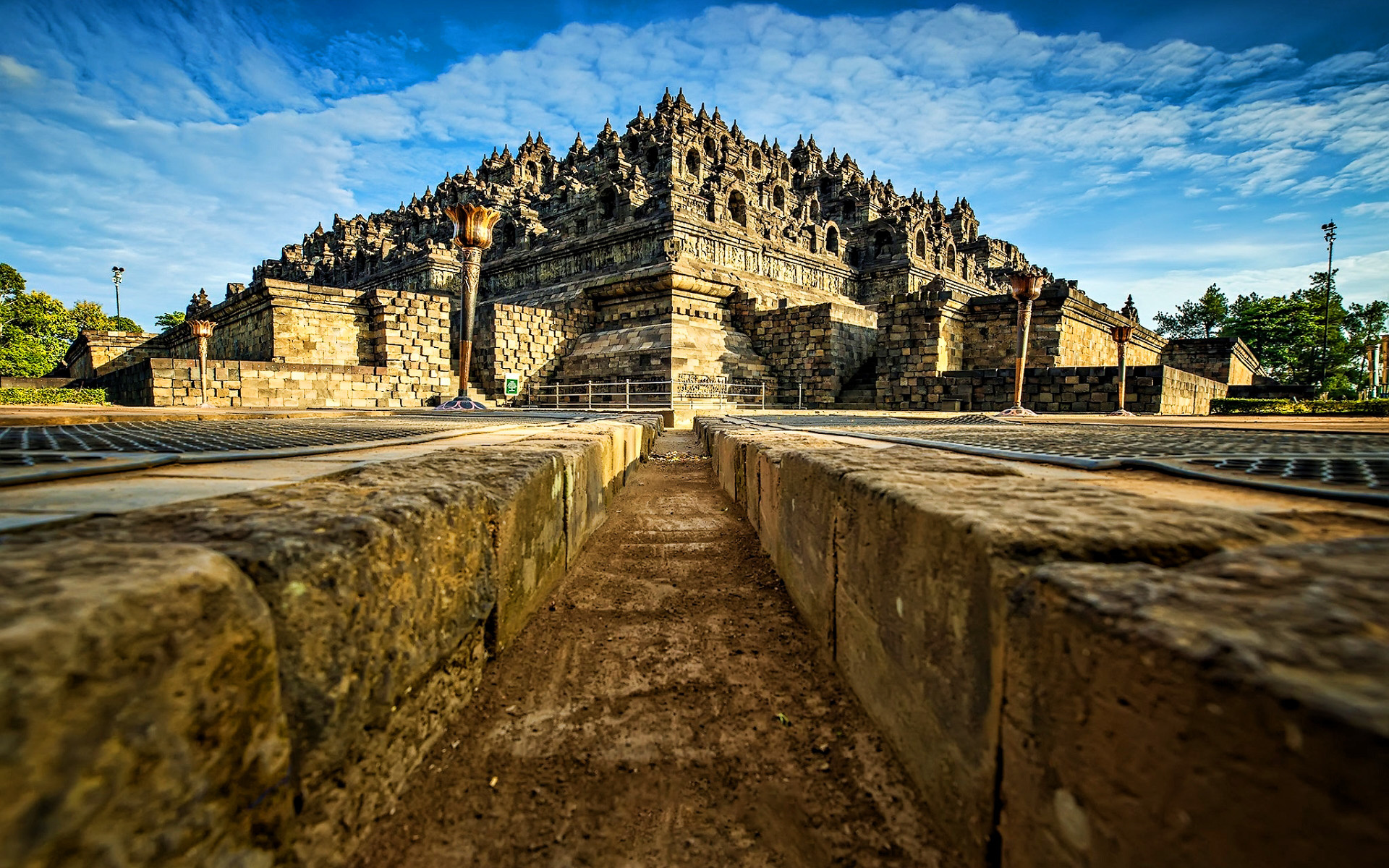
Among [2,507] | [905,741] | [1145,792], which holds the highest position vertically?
[2,507]

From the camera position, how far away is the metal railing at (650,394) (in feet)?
43.1

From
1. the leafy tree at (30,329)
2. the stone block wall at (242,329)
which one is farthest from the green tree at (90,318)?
the stone block wall at (242,329)

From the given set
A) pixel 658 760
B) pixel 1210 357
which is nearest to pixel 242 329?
pixel 658 760

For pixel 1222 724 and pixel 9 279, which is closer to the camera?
pixel 1222 724

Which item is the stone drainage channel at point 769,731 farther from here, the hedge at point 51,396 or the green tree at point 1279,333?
the green tree at point 1279,333

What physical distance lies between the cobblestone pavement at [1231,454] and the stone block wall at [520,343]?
44.2ft

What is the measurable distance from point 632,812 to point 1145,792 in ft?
2.99

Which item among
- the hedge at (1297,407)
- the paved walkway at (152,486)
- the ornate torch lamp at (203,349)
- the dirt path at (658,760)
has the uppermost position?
the ornate torch lamp at (203,349)

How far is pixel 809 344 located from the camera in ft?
51.6

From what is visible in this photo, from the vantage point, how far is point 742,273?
2075 cm

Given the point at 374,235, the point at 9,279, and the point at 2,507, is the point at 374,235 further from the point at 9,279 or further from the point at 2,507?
the point at 2,507

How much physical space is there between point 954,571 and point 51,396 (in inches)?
856

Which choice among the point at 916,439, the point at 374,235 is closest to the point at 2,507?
the point at 916,439

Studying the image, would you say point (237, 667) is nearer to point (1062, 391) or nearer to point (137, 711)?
point (137, 711)
